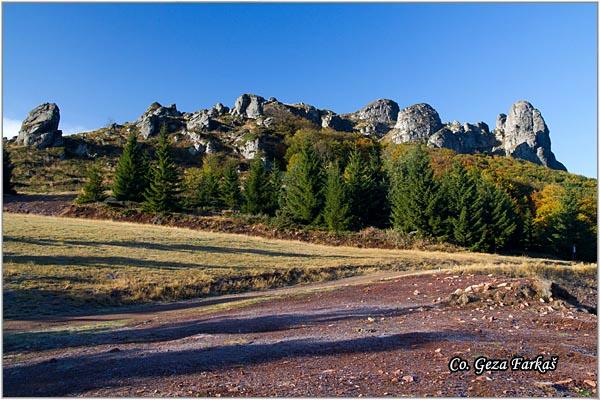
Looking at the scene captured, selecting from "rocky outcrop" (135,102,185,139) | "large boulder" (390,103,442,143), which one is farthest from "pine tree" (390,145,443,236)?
"large boulder" (390,103,442,143)

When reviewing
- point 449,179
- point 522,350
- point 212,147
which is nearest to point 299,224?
point 449,179

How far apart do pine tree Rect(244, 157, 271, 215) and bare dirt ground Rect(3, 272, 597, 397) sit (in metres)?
41.0

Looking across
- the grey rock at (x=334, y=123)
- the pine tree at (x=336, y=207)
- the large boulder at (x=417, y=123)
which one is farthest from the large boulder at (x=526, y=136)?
the pine tree at (x=336, y=207)

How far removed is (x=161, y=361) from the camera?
26.6 feet

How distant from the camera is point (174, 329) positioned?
39.0 ft

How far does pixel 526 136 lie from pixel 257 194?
158m

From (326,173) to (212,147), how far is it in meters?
56.9

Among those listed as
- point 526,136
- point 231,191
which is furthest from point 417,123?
point 231,191

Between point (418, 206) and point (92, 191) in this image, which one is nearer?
point (418, 206)

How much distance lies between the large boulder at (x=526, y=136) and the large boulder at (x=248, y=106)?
336 feet

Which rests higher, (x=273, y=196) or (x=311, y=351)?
(x=273, y=196)

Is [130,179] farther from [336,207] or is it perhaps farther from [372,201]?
[372,201]

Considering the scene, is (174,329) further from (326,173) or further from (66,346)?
(326,173)

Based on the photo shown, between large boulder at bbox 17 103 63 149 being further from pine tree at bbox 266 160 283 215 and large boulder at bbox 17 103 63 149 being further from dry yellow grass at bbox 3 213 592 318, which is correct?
dry yellow grass at bbox 3 213 592 318
